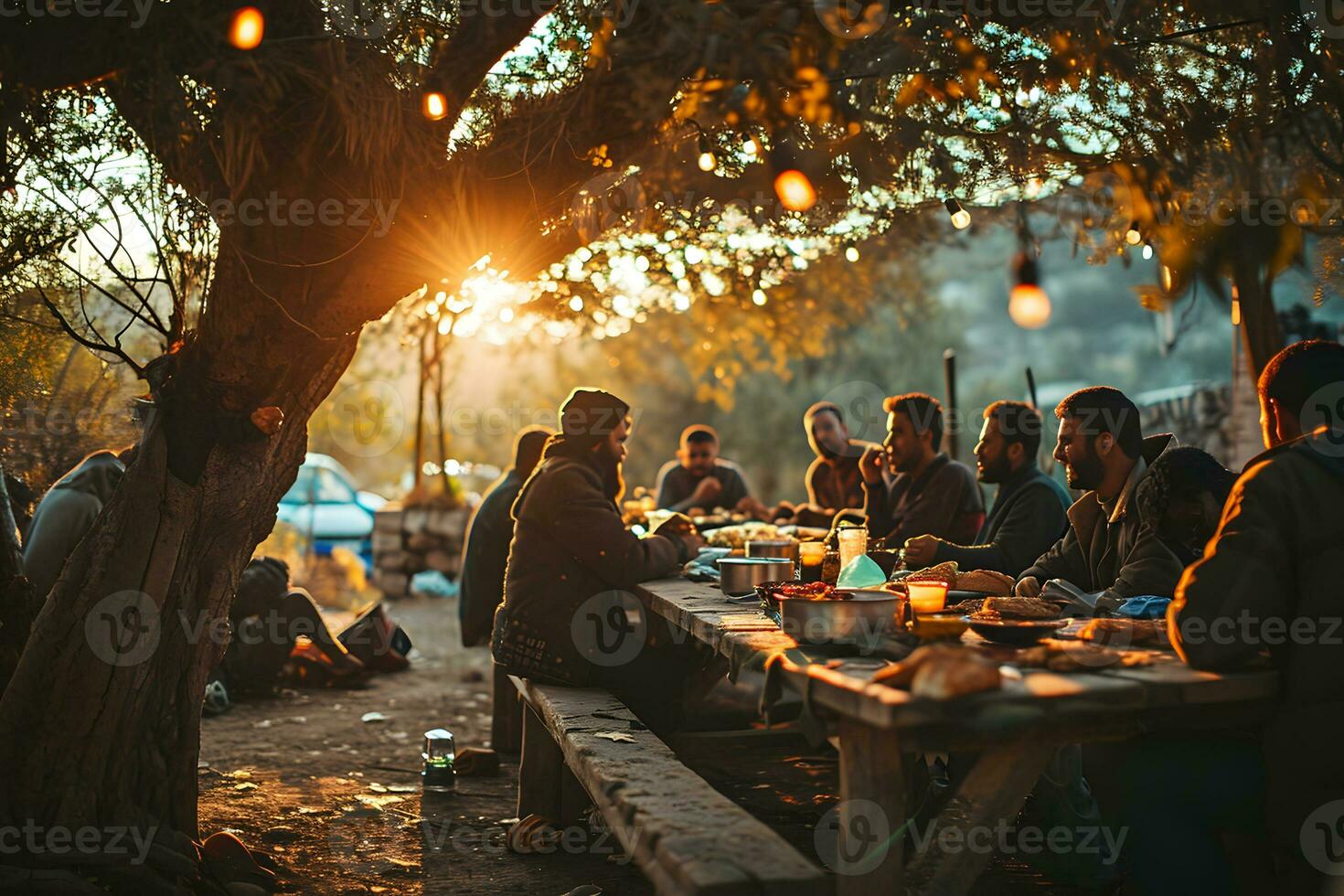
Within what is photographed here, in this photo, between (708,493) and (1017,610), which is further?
(708,493)

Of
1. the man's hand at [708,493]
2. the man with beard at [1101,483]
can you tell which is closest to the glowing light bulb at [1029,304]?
the man with beard at [1101,483]

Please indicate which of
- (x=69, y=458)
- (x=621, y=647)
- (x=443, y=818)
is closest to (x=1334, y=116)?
(x=621, y=647)

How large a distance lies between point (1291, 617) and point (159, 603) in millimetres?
3902

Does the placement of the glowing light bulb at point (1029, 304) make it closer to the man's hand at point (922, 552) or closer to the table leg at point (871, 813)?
the man's hand at point (922, 552)

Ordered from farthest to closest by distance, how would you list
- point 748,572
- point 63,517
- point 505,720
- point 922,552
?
point 505,720
point 63,517
point 922,552
point 748,572

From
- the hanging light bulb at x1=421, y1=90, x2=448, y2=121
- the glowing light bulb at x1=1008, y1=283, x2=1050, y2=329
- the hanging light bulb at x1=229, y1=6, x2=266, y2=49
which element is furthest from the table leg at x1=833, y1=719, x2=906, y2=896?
the glowing light bulb at x1=1008, y1=283, x2=1050, y2=329

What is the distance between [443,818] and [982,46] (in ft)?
14.7

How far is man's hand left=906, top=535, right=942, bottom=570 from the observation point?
5.18 meters

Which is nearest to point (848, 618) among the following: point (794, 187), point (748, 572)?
point (748, 572)

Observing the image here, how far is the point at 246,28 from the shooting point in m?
3.80

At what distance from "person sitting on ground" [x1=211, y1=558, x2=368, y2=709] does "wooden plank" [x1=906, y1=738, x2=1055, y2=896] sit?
259 inches

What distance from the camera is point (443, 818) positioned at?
558 cm

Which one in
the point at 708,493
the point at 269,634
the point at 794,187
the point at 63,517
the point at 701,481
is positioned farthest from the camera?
the point at 701,481

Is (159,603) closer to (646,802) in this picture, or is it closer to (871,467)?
(646,802)
